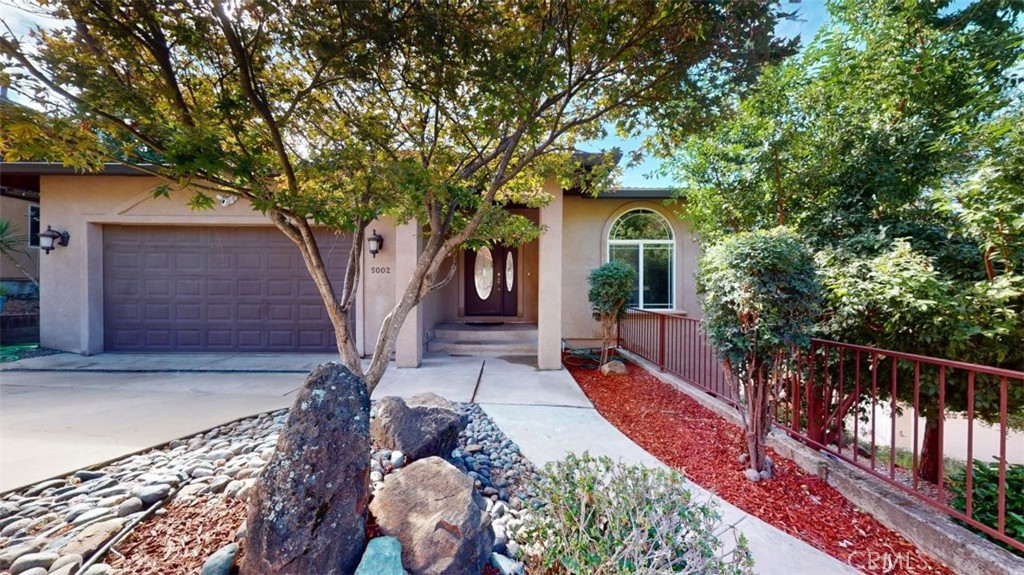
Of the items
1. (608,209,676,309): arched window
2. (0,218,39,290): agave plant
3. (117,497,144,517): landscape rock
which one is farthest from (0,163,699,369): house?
(117,497,144,517): landscape rock

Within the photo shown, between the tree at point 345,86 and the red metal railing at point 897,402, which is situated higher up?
the tree at point 345,86

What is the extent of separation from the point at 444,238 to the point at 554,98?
145cm

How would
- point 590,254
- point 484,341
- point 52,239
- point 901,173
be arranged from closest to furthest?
point 901,173 → point 52,239 → point 484,341 → point 590,254

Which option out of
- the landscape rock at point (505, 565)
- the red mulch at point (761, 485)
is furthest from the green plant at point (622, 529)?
the red mulch at point (761, 485)

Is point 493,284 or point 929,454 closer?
point 929,454

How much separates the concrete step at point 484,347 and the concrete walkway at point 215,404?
0.39 meters

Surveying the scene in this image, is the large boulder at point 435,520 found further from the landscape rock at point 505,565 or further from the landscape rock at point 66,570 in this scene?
the landscape rock at point 66,570

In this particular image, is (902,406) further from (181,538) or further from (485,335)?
(485,335)

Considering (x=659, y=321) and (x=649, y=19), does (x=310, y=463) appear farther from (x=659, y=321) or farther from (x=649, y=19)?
(x=659, y=321)

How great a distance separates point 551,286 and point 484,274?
3633 mm

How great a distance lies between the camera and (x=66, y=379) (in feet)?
17.9

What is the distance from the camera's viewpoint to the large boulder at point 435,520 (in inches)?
68.7

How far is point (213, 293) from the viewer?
284 inches

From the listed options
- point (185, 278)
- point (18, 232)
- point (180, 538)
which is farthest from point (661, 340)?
point (18, 232)
